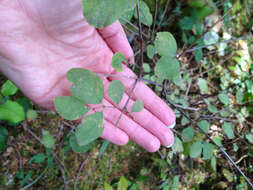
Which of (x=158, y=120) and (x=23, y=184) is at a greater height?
(x=158, y=120)

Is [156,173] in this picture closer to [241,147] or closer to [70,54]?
[241,147]

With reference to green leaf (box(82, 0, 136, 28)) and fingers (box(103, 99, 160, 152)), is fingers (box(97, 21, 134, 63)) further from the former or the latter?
green leaf (box(82, 0, 136, 28))

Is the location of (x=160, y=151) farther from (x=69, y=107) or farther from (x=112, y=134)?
(x=69, y=107)

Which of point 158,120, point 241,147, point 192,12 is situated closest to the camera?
point 158,120

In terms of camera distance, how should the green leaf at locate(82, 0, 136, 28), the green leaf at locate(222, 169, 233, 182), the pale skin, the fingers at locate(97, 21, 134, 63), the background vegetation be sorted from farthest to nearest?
Answer: the green leaf at locate(222, 169, 233, 182)
the background vegetation
the fingers at locate(97, 21, 134, 63)
the pale skin
the green leaf at locate(82, 0, 136, 28)

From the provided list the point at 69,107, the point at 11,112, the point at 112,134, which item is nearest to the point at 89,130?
the point at 69,107

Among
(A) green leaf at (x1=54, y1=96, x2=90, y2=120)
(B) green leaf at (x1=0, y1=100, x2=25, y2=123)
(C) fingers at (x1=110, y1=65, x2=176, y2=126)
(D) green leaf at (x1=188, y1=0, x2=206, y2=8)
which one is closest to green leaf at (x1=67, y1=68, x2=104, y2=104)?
(A) green leaf at (x1=54, y1=96, x2=90, y2=120)

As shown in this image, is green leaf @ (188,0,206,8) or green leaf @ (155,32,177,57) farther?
green leaf @ (188,0,206,8)

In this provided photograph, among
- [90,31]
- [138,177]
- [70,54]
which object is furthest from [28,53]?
[138,177]
